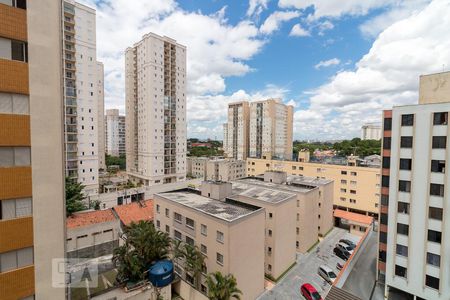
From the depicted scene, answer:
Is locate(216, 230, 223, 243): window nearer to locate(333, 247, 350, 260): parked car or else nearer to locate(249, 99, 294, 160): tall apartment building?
locate(333, 247, 350, 260): parked car

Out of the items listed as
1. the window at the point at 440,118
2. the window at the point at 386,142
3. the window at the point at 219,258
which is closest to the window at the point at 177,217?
the window at the point at 219,258

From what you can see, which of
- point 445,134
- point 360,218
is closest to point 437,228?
point 445,134

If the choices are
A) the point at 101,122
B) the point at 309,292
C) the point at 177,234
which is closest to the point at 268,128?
the point at 101,122

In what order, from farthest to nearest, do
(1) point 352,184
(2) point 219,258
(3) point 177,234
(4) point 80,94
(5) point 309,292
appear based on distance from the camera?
(1) point 352,184
(4) point 80,94
(3) point 177,234
(5) point 309,292
(2) point 219,258

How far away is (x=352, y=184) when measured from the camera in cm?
5616

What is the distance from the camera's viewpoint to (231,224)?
2234 centimetres

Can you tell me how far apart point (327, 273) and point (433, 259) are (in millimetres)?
14226

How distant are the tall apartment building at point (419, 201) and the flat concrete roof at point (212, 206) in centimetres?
1667

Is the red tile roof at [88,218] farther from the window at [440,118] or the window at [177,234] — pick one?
the window at [440,118]

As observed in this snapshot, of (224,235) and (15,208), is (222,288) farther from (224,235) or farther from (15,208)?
(15,208)

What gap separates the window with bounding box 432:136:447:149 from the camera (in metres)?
21.5

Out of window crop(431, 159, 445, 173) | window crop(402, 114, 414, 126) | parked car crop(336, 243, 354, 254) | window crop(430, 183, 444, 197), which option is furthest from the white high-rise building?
window crop(431, 159, 445, 173)

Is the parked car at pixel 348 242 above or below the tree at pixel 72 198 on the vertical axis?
below

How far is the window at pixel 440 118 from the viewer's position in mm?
21386
